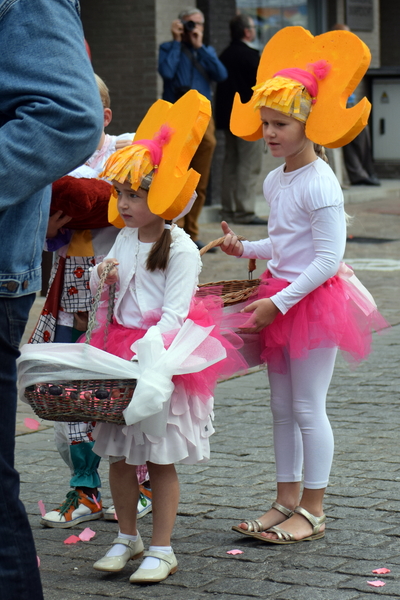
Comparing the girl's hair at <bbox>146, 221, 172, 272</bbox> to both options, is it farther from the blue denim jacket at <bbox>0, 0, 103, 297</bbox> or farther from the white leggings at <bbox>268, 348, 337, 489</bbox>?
the blue denim jacket at <bbox>0, 0, 103, 297</bbox>

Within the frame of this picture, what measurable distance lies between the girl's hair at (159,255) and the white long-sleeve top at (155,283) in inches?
0.7

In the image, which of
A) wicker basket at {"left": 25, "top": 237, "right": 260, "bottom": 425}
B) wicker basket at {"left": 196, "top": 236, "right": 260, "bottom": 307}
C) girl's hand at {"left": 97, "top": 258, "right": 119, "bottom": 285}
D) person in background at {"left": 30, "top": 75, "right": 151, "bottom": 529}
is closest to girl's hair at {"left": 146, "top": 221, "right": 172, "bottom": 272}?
girl's hand at {"left": 97, "top": 258, "right": 119, "bottom": 285}

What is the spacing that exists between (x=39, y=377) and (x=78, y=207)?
890 mm

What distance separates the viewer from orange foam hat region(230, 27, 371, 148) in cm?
361

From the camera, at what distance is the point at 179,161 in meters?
3.40

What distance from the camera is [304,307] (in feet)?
12.1

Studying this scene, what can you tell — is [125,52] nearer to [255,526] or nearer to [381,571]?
[255,526]

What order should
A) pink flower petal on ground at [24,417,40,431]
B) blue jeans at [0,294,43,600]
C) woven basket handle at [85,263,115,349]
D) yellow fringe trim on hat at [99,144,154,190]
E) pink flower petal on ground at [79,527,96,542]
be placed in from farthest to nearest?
pink flower petal on ground at [24,417,40,431] → pink flower petal on ground at [79,527,96,542] → yellow fringe trim on hat at [99,144,154,190] → woven basket handle at [85,263,115,349] → blue jeans at [0,294,43,600]

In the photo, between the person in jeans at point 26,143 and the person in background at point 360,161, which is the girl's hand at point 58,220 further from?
the person in background at point 360,161

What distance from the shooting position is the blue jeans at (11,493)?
2.45m

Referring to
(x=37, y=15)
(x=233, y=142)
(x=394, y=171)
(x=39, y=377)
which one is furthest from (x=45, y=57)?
(x=394, y=171)

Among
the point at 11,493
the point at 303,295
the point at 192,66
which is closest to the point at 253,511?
the point at 303,295

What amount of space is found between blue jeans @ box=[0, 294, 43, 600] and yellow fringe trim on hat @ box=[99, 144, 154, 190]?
3.19 feet

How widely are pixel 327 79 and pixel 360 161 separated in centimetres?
1442
